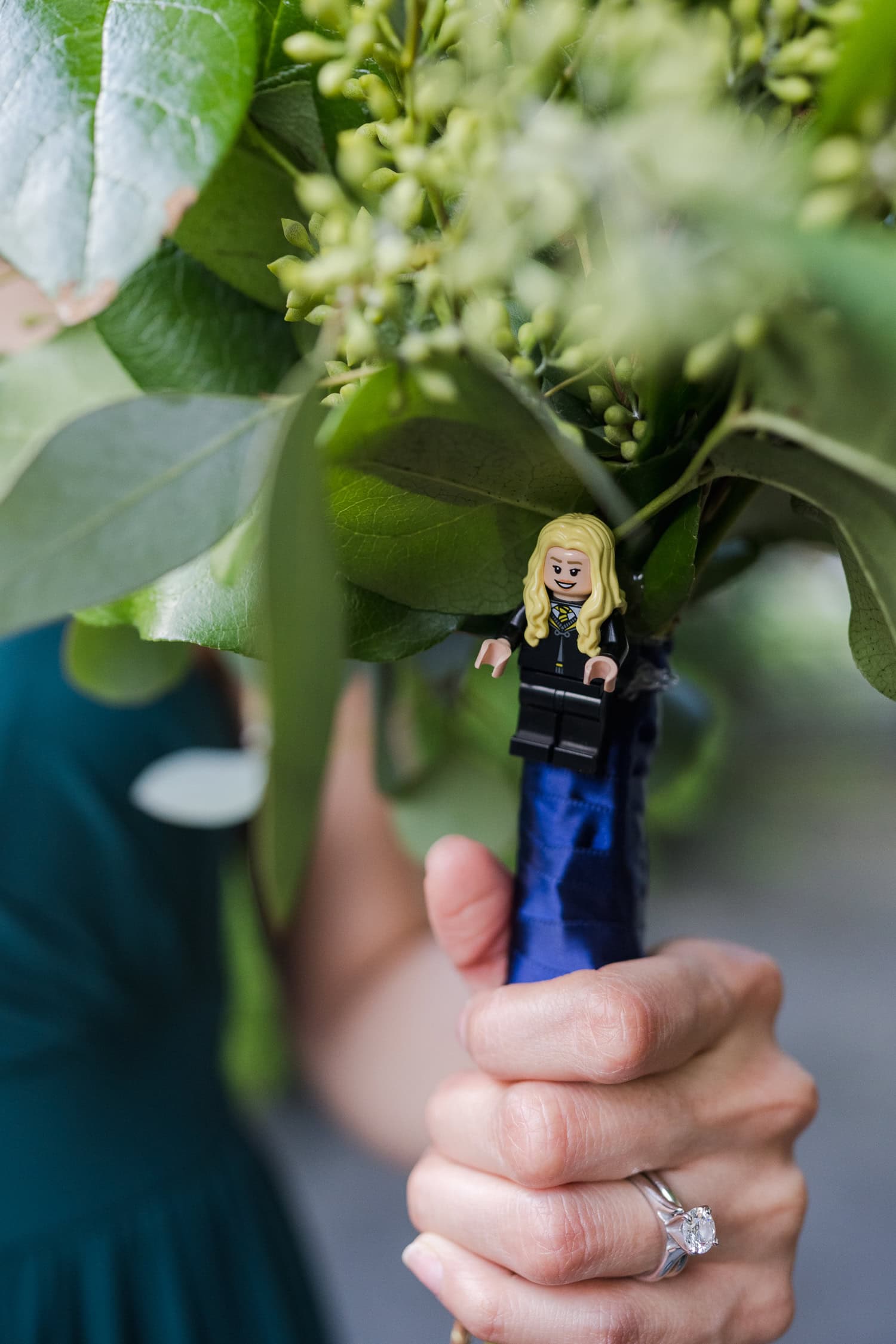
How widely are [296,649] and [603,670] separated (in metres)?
0.11

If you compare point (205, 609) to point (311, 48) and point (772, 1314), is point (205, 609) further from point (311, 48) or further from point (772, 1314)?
point (772, 1314)

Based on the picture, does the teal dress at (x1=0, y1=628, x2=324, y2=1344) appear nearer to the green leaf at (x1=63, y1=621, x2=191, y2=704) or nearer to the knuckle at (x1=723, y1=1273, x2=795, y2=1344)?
the green leaf at (x1=63, y1=621, x2=191, y2=704)

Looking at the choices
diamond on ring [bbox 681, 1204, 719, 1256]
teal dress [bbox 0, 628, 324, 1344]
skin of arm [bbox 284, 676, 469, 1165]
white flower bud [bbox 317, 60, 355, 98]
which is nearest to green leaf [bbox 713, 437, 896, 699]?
white flower bud [bbox 317, 60, 355, 98]

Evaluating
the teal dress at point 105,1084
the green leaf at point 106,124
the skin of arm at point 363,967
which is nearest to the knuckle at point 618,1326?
the green leaf at point 106,124

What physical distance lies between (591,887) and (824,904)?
1802 millimetres

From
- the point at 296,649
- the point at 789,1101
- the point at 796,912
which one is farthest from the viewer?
the point at 796,912

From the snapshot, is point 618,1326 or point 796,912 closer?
point 618,1326

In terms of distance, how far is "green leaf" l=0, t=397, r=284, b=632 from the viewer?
18 cm

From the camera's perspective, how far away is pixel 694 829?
71cm

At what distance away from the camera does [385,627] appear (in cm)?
28

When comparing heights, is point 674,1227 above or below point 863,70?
below

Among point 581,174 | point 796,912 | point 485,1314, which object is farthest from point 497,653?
point 796,912

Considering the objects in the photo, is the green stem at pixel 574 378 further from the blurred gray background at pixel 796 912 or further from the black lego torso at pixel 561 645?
the blurred gray background at pixel 796 912

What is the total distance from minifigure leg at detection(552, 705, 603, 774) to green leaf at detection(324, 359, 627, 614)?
37 millimetres
